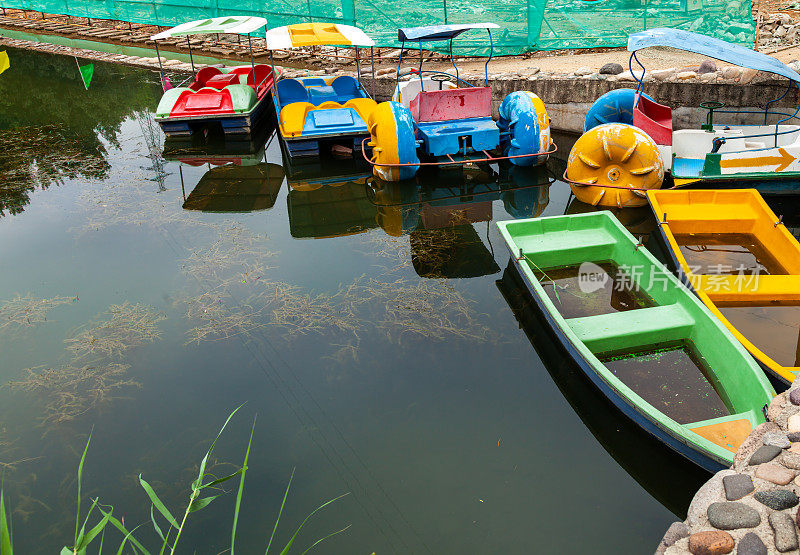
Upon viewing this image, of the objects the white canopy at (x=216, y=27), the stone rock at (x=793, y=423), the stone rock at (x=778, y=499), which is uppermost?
the white canopy at (x=216, y=27)

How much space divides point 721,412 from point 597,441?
0.94 m

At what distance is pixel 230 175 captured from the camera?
9195mm

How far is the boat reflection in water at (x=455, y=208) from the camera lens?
250 inches

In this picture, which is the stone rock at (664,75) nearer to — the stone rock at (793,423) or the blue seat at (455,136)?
the blue seat at (455,136)

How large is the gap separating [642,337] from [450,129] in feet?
15.7

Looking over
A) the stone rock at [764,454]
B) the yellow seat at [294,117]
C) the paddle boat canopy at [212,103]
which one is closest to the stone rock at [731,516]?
the stone rock at [764,454]

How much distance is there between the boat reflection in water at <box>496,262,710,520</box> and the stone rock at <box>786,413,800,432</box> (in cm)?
91

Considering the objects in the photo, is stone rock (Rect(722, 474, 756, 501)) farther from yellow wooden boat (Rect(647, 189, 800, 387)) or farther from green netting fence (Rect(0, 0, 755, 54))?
green netting fence (Rect(0, 0, 755, 54))

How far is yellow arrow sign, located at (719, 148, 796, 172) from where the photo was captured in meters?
7.17

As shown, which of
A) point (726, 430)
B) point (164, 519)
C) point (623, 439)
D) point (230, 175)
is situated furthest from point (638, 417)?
point (230, 175)

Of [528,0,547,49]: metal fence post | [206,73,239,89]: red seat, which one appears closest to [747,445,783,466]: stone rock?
[206,73,239,89]: red seat

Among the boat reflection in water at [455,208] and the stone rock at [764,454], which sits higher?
the stone rock at [764,454]

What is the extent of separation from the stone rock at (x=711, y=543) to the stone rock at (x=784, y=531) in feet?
0.55

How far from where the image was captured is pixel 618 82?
9.86 meters
